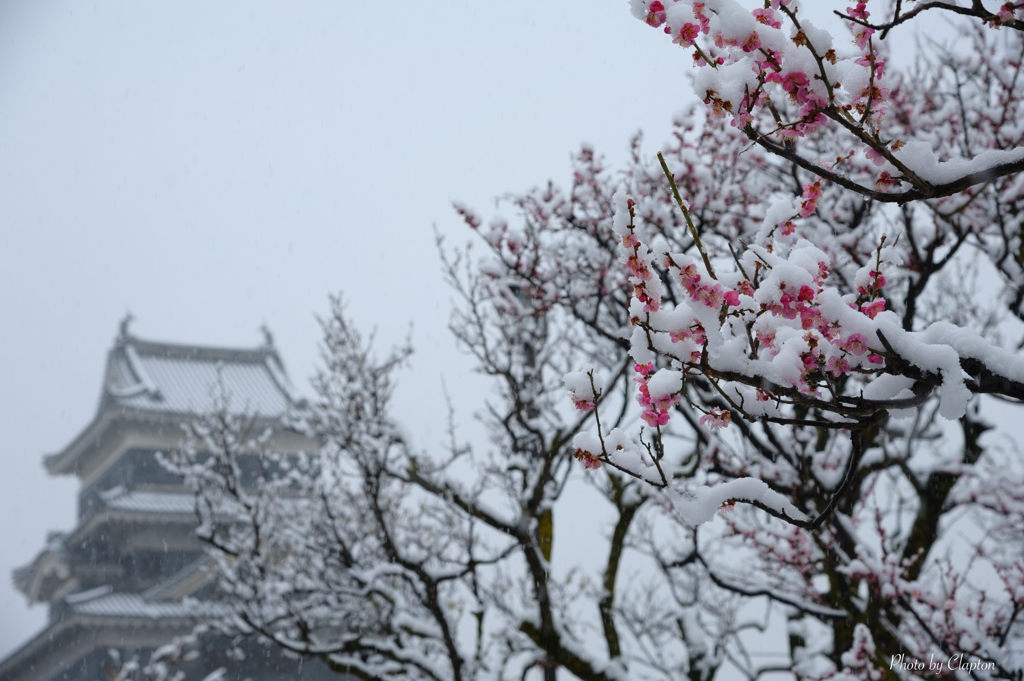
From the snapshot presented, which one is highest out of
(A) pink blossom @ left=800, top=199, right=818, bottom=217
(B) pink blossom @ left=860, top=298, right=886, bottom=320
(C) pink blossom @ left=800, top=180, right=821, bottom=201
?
(C) pink blossom @ left=800, top=180, right=821, bottom=201

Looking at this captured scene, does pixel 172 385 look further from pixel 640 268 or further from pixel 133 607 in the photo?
pixel 640 268

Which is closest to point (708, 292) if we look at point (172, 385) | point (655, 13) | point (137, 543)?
point (655, 13)

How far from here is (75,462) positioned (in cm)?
2420

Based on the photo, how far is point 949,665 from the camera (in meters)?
4.18

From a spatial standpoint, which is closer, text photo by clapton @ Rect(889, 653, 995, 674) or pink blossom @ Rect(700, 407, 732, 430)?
pink blossom @ Rect(700, 407, 732, 430)

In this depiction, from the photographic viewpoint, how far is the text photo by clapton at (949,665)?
4.17 m

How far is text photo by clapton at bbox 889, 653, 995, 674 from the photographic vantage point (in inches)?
164

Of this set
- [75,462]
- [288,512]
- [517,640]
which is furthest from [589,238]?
[75,462]

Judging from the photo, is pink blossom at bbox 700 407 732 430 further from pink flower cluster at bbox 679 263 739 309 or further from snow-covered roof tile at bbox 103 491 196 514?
snow-covered roof tile at bbox 103 491 196 514

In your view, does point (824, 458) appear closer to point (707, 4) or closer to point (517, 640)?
point (707, 4)

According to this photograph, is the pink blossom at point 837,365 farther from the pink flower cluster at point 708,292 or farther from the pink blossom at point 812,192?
the pink blossom at point 812,192

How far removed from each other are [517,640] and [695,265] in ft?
28.0

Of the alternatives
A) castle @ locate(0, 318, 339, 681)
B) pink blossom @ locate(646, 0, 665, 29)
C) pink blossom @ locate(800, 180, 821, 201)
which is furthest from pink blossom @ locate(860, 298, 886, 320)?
castle @ locate(0, 318, 339, 681)


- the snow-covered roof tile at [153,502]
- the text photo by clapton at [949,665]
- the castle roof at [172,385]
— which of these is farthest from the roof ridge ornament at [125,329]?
the text photo by clapton at [949,665]
